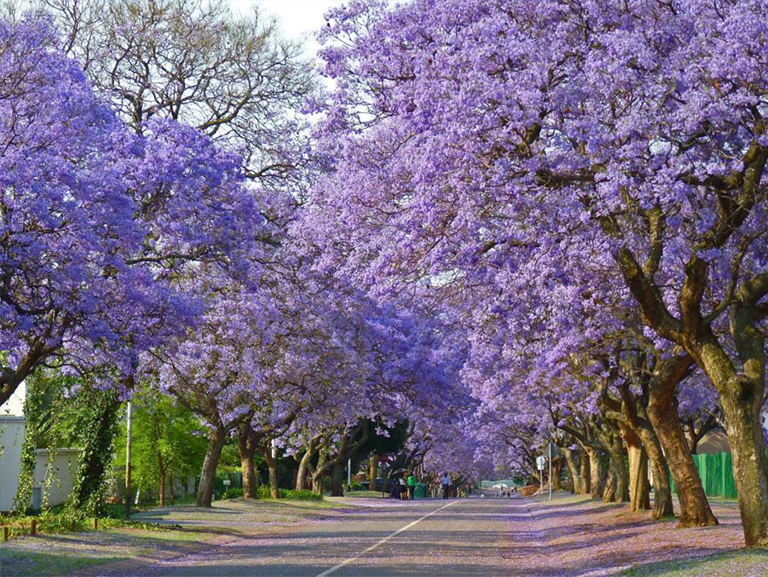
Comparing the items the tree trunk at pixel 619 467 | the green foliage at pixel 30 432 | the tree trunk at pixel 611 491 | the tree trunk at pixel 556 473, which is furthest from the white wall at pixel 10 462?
the tree trunk at pixel 556 473

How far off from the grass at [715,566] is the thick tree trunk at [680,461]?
789 centimetres

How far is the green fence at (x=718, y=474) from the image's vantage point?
5262 centimetres

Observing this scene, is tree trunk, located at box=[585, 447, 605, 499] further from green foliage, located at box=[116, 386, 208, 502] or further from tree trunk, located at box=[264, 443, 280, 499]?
green foliage, located at box=[116, 386, 208, 502]

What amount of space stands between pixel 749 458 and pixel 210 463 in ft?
78.9

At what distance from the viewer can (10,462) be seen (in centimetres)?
3678

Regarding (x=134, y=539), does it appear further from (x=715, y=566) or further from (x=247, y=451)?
(x=247, y=451)

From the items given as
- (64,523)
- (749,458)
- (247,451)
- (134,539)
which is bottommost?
(134,539)

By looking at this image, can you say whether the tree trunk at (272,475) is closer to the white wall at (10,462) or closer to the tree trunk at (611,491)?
the tree trunk at (611,491)

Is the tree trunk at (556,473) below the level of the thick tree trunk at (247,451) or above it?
above

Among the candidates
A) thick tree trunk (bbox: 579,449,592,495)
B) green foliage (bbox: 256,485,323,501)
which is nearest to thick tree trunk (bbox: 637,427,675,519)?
green foliage (bbox: 256,485,323,501)

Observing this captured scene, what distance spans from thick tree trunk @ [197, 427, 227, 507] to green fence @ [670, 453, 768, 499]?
2574 centimetres

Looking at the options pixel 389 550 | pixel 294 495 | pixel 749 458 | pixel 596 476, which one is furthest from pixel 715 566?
pixel 596 476

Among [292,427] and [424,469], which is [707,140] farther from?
[424,469]

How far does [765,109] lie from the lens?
16453 millimetres
